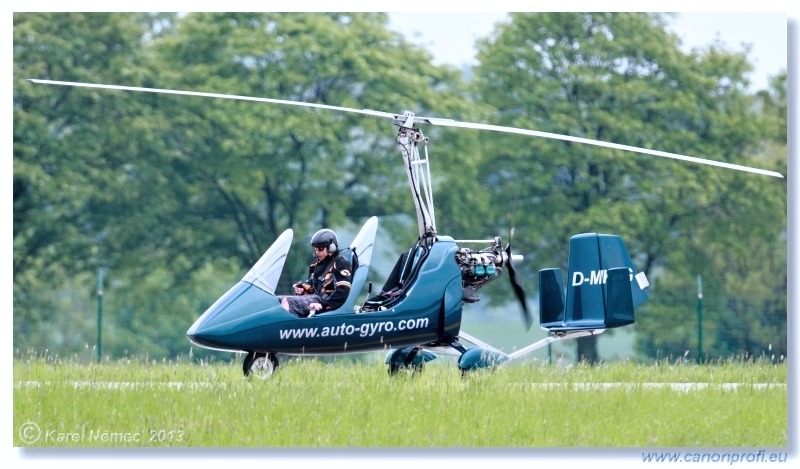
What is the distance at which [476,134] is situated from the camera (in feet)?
112

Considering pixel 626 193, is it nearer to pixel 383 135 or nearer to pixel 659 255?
pixel 659 255

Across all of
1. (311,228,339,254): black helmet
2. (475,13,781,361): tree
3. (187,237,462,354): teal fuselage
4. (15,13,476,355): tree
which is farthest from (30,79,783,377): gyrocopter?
(475,13,781,361): tree

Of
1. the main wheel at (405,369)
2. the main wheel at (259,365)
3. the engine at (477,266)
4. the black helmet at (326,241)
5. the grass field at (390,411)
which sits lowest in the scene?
the grass field at (390,411)

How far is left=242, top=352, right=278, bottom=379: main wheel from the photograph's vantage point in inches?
573

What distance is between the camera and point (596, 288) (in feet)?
50.9

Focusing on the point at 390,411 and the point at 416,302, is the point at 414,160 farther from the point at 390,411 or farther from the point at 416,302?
the point at 390,411

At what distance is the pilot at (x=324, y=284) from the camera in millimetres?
14398

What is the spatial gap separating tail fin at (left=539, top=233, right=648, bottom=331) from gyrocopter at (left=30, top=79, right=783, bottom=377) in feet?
0.04

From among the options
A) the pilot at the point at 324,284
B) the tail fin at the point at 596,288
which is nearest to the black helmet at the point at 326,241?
the pilot at the point at 324,284

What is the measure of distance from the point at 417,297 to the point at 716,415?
132 inches

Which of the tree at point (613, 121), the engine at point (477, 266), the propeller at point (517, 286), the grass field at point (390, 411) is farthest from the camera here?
the tree at point (613, 121)

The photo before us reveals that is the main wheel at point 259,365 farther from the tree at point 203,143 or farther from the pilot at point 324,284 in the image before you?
the tree at point 203,143

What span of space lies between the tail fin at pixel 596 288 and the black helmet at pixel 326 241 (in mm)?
2652

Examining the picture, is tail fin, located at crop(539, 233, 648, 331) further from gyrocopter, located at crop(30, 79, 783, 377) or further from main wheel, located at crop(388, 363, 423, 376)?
main wheel, located at crop(388, 363, 423, 376)
